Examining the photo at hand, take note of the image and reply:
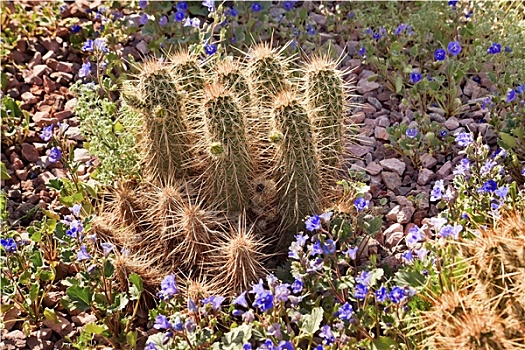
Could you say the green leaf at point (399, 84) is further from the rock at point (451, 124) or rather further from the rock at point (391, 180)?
the rock at point (391, 180)

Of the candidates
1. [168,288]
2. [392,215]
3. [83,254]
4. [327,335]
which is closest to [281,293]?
[327,335]

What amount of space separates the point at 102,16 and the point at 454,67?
224 cm

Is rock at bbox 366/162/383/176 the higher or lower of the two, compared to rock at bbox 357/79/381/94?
lower

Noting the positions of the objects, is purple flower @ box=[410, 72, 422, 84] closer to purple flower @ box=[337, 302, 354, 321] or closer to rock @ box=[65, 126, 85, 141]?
purple flower @ box=[337, 302, 354, 321]

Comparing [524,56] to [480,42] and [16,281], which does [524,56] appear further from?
[16,281]

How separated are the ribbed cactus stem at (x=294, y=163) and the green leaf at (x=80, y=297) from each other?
35.9 inches

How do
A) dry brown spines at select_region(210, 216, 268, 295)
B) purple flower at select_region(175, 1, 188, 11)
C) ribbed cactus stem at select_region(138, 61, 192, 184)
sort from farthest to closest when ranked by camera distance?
1. purple flower at select_region(175, 1, 188, 11)
2. ribbed cactus stem at select_region(138, 61, 192, 184)
3. dry brown spines at select_region(210, 216, 268, 295)

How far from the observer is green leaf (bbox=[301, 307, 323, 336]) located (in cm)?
289

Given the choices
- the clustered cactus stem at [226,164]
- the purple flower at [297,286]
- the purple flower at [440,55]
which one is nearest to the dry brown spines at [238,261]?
the clustered cactus stem at [226,164]

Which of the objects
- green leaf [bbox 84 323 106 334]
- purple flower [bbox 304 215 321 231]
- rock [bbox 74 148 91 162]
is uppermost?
rock [bbox 74 148 91 162]

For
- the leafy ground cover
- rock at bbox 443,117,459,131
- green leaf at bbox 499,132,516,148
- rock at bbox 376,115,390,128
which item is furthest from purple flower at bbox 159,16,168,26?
green leaf at bbox 499,132,516,148

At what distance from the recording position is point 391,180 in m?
3.88

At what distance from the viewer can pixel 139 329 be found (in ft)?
10.8

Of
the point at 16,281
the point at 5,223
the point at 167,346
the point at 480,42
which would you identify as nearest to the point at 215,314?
the point at 167,346
